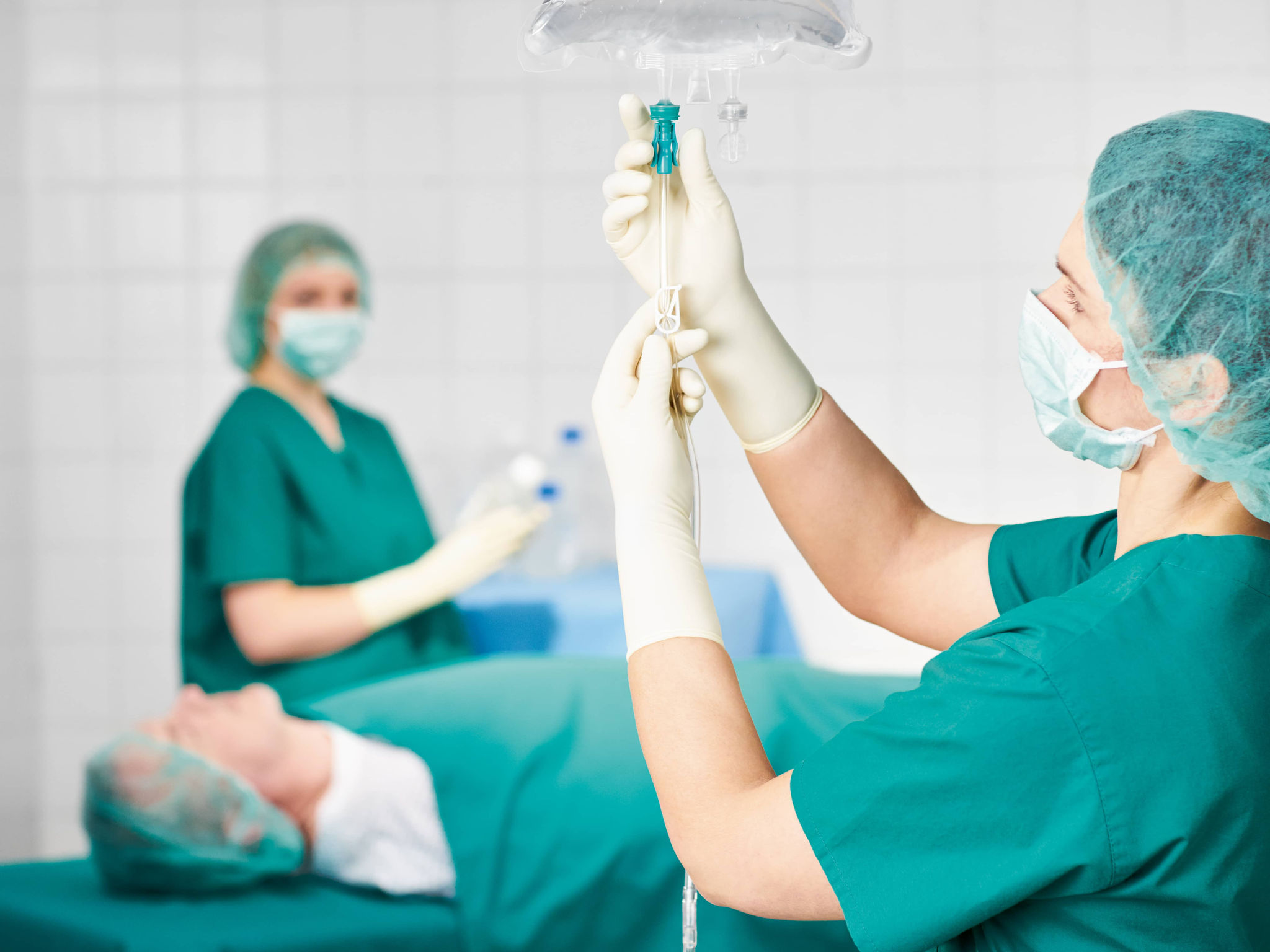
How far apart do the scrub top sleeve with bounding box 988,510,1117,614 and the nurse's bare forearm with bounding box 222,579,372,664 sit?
1.18m

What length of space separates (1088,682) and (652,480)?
0.34 metres

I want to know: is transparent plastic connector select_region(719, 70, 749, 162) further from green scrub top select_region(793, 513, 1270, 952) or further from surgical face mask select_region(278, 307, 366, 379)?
surgical face mask select_region(278, 307, 366, 379)

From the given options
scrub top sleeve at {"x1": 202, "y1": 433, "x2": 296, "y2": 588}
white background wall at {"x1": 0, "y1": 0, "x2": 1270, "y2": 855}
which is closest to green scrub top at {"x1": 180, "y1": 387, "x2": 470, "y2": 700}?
scrub top sleeve at {"x1": 202, "y1": 433, "x2": 296, "y2": 588}

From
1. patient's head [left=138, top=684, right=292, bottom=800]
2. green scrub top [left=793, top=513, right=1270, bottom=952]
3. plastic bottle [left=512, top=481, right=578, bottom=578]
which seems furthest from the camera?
plastic bottle [left=512, top=481, right=578, bottom=578]

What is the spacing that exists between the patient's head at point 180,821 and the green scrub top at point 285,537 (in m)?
0.44

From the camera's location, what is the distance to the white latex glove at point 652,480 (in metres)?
0.78

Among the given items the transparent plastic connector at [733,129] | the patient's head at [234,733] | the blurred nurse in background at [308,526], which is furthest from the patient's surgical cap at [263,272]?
the transparent plastic connector at [733,129]

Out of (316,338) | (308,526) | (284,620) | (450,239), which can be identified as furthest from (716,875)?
(450,239)

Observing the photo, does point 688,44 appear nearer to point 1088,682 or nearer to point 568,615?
point 1088,682

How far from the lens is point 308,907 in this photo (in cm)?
132

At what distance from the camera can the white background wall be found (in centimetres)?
255

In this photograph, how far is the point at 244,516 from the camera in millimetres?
1792

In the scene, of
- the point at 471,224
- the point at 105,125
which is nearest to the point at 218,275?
the point at 105,125

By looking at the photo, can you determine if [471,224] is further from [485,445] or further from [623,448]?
[623,448]
